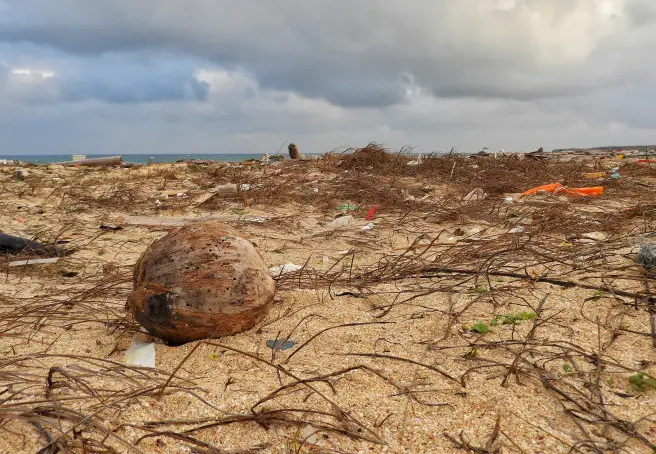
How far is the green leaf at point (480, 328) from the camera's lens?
2.40 metres

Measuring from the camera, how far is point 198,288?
2.36 meters

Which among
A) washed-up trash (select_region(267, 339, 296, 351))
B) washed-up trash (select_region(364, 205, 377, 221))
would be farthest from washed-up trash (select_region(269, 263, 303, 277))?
washed-up trash (select_region(364, 205, 377, 221))

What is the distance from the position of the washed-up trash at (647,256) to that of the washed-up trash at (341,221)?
3399 millimetres

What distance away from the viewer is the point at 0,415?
1.58m

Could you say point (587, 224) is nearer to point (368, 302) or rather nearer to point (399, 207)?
point (399, 207)

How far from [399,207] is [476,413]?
5.36 m

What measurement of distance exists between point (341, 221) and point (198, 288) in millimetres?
3898

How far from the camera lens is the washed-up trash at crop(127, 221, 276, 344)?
235cm

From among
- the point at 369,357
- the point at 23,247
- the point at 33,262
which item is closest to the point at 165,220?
the point at 23,247

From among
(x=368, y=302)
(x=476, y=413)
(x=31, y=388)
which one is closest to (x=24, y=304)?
(x=31, y=388)

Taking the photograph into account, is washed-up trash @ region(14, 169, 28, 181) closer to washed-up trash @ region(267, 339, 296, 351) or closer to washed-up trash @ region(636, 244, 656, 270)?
washed-up trash @ region(267, 339, 296, 351)

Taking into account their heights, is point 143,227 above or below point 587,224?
below

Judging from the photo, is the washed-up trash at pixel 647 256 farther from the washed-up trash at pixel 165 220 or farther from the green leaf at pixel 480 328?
the washed-up trash at pixel 165 220

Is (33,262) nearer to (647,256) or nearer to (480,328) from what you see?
(480,328)
